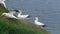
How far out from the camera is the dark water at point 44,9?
14280 mm

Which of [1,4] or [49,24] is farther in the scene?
[49,24]

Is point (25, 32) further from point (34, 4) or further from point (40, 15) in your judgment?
point (34, 4)

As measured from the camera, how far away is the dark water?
562 inches

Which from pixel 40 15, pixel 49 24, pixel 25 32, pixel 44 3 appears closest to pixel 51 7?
pixel 44 3

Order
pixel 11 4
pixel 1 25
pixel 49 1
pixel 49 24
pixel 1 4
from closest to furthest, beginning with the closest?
1. pixel 1 25
2. pixel 1 4
3. pixel 49 24
4. pixel 11 4
5. pixel 49 1

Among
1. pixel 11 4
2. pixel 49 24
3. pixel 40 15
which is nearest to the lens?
pixel 49 24

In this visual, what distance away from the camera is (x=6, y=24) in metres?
8.23

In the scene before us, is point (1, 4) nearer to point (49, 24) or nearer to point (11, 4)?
point (49, 24)

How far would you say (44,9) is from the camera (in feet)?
57.4

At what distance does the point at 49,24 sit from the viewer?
547 inches

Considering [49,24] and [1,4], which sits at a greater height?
[1,4]

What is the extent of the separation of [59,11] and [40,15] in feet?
4.19

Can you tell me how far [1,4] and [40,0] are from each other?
28.2 ft

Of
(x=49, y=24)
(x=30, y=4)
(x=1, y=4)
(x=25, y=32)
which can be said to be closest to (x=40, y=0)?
(x=30, y=4)
